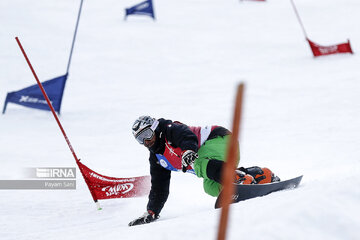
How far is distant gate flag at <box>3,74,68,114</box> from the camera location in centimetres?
889

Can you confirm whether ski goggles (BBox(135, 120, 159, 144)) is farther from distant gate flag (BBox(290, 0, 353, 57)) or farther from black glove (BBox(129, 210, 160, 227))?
distant gate flag (BBox(290, 0, 353, 57))

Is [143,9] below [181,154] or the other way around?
below

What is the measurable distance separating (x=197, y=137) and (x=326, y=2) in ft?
62.3

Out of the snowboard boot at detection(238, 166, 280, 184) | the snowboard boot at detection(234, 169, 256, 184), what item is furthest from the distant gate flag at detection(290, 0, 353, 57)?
the snowboard boot at detection(234, 169, 256, 184)

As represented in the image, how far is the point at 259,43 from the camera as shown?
15.2m

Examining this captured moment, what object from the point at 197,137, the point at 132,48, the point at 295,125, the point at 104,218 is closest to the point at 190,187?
the point at 104,218

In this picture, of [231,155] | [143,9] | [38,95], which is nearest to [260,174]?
[231,155]

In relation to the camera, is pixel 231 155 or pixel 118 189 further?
pixel 118 189

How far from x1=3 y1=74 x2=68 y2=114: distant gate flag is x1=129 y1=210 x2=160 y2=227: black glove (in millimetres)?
5200

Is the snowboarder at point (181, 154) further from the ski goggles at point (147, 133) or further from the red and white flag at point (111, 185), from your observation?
the red and white flag at point (111, 185)

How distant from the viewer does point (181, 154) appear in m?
4.00

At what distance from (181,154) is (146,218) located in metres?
0.57

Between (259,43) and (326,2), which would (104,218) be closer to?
(259,43)

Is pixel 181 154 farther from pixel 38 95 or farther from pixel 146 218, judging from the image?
pixel 38 95
